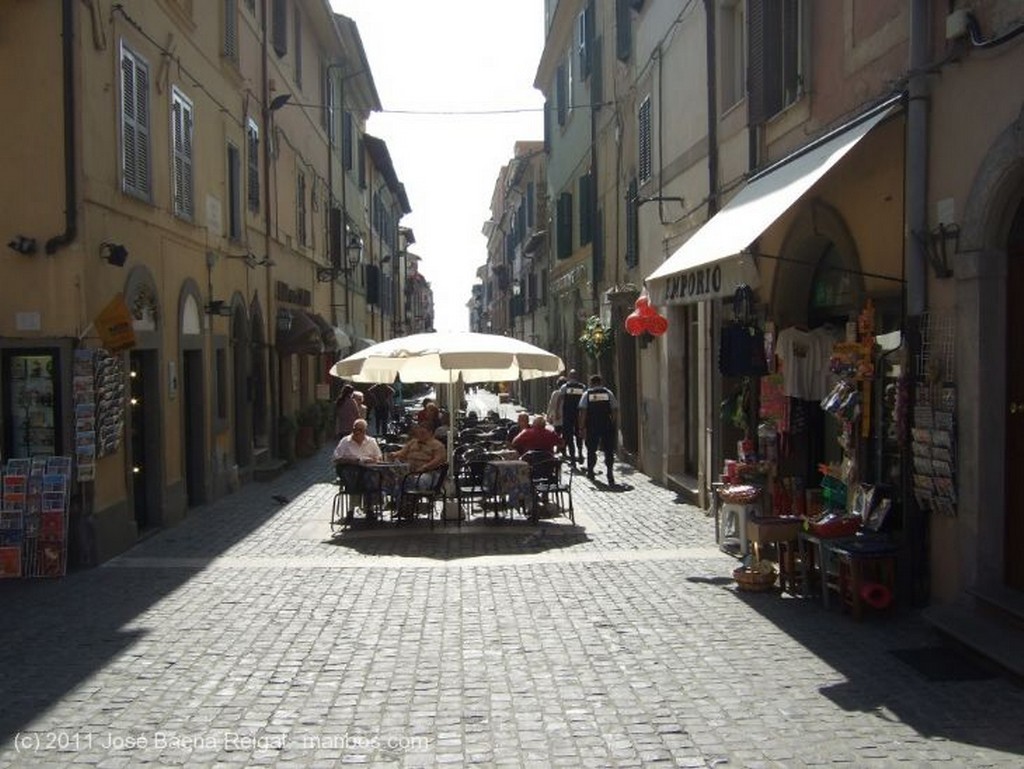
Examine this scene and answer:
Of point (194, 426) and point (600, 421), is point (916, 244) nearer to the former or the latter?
point (600, 421)

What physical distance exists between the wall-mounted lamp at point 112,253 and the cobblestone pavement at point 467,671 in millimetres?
2922

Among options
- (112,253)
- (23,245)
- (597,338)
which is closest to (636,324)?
(597,338)

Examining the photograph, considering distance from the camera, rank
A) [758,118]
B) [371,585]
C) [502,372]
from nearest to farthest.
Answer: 1. [371,585]
2. [758,118]
3. [502,372]

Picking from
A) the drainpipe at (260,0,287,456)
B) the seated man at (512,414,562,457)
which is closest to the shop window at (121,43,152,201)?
the seated man at (512,414,562,457)

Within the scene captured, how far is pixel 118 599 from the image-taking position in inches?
355

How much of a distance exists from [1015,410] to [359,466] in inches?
297

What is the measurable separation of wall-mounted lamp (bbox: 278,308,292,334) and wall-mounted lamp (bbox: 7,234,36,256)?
1044 cm

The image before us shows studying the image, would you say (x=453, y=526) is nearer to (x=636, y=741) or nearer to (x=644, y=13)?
(x=636, y=741)

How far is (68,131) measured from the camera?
1022 cm

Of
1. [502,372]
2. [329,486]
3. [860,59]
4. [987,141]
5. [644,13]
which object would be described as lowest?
[329,486]

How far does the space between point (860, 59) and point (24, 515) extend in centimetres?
817

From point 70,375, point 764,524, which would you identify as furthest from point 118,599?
point 764,524

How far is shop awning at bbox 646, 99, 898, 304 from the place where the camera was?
8.27 metres

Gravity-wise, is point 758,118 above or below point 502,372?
above
